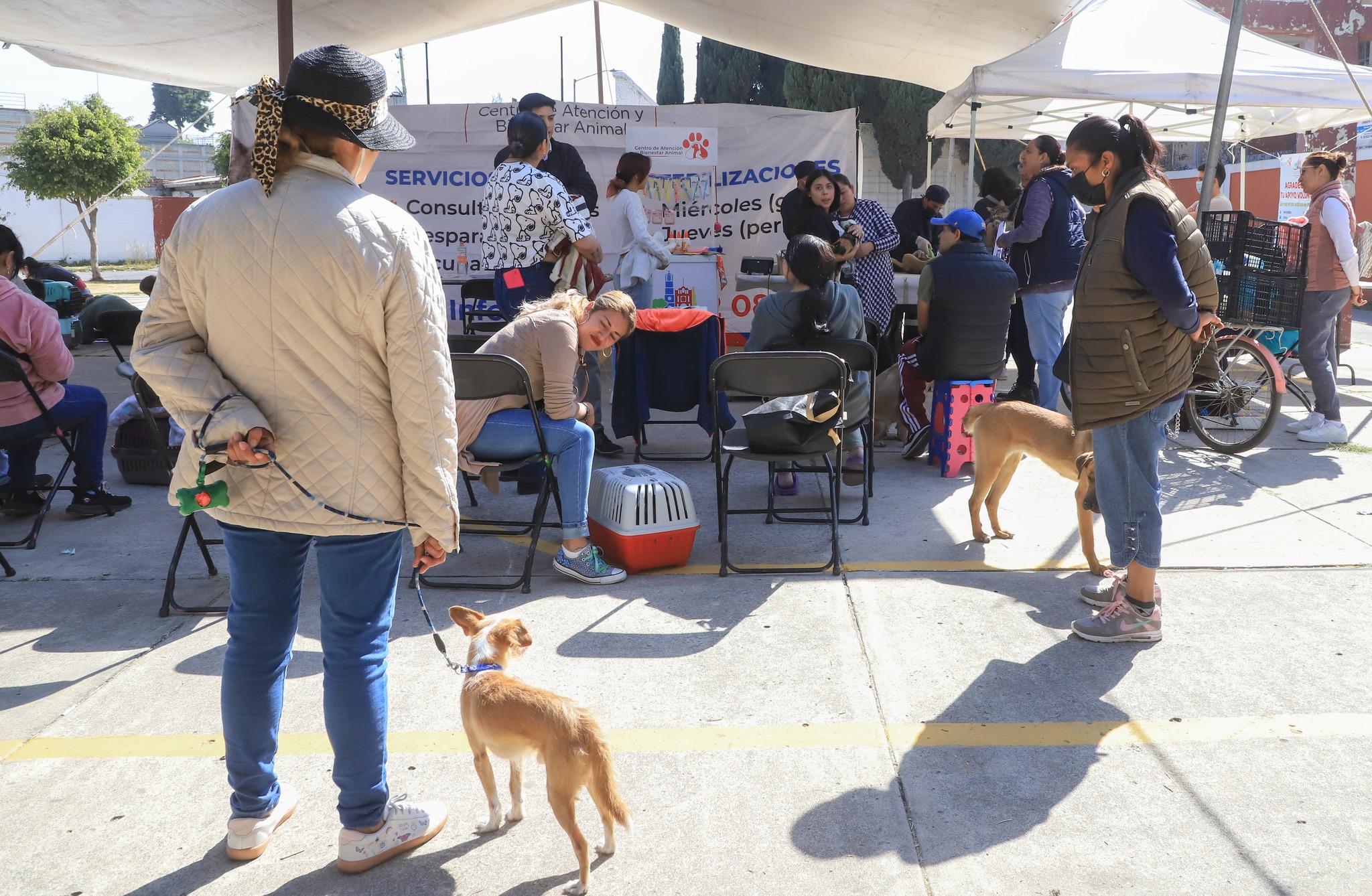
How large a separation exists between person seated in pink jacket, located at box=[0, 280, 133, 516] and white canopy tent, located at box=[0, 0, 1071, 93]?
441cm

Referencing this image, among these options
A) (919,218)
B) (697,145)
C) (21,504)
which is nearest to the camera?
(21,504)

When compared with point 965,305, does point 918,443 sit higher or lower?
lower

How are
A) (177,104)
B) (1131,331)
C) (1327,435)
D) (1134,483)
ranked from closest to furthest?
(1131,331) → (1134,483) → (1327,435) → (177,104)

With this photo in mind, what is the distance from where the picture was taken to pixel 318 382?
7.09 feet

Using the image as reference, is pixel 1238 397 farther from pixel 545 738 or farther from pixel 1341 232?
pixel 545 738

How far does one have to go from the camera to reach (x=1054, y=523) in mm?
5094

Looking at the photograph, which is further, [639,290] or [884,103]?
[884,103]

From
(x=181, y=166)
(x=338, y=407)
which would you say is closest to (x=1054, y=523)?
(x=338, y=407)

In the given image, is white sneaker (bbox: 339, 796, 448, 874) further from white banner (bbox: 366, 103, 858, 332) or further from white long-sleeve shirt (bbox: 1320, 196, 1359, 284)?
white banner (bbox: 366, 103, 858, 332)

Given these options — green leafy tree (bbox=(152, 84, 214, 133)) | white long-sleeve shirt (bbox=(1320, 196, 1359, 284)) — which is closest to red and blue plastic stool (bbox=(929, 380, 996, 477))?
white long-sleeve shirt (bbox=(1320, 196, 1359, 284))

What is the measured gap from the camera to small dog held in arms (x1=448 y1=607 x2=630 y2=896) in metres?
2.24

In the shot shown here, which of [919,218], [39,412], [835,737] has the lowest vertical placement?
[835,737]

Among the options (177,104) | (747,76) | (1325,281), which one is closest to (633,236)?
(1325,281)

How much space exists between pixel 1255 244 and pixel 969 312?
7.73 ft
